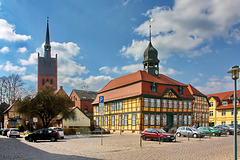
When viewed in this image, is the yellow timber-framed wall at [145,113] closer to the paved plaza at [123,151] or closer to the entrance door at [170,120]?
the entrance door at [170,120]

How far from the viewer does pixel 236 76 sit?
371 inches

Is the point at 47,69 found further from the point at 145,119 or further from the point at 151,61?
the point at 145,119

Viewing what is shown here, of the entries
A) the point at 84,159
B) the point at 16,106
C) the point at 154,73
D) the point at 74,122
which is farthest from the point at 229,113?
the point at 84,159

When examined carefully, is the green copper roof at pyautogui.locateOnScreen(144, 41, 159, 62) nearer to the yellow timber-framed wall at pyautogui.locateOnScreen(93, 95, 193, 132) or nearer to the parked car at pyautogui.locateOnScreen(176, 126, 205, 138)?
the yellow timber-framed wall at pyautogui.locateOnScreen(93, 95, 193, 132)

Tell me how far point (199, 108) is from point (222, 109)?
698 centimetres

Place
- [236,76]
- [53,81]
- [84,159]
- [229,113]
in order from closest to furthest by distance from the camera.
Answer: [236,76] → [84,159] → [229,113] → [53,81]

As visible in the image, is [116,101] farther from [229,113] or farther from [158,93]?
[229,113]

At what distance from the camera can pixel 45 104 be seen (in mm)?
37281

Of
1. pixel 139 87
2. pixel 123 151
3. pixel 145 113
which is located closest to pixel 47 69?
pixel 139 87

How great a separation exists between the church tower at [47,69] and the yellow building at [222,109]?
194 ft

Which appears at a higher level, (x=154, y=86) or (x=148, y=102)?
(x=154, y=86)

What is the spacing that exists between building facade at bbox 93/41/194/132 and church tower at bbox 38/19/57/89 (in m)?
51.2

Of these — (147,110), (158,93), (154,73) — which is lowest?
(147,110)

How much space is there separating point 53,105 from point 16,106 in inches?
211
